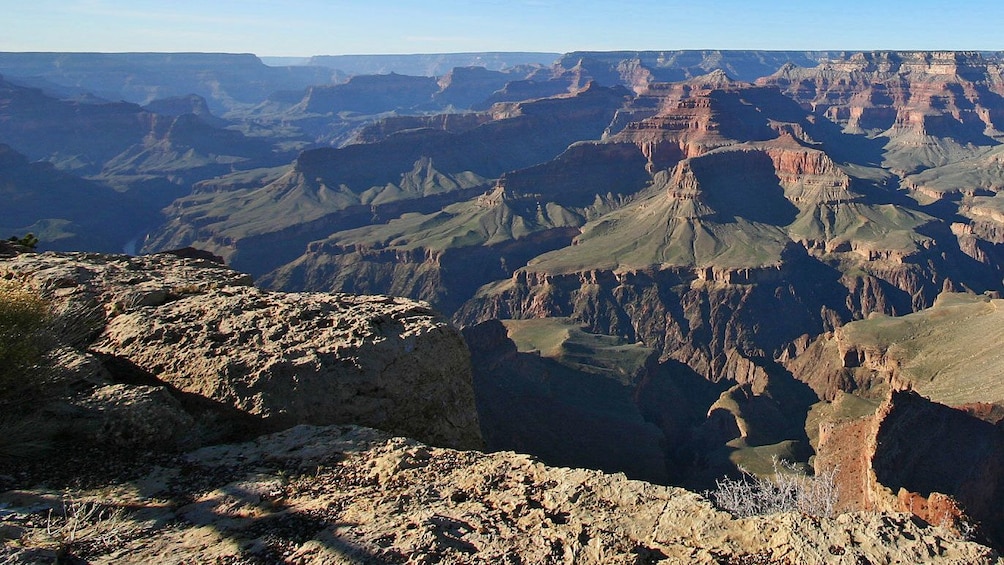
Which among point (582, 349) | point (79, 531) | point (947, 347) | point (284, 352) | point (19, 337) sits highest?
point (19, 337)

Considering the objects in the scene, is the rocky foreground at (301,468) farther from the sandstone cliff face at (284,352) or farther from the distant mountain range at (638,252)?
the distant mountain range at (638,252)

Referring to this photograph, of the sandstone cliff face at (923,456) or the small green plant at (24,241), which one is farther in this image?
the sandstone cliff face at (923,456)

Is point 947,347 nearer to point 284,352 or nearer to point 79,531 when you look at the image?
point 284,352

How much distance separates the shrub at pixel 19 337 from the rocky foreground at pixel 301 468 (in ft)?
1.16

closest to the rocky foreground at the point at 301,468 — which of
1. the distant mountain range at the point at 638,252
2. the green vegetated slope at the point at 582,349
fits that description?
the distant mountain range at the point at 638,252

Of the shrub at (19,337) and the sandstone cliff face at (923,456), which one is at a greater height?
the shrub at (19,337)

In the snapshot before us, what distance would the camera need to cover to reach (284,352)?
509 inches

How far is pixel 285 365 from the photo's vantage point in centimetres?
1262

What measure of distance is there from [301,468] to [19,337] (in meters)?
5.08

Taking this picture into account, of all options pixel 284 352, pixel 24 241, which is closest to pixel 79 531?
pixel 284 352

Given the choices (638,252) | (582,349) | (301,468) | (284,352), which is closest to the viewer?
(301,468)

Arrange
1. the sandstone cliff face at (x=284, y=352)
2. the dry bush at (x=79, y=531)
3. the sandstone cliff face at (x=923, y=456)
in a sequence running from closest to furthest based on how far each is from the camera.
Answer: the dry bush at (x=79, y=531)
the sandstone cliff face at (x=284, y=352)
the sandstone cliff face at (x=923, y=456)

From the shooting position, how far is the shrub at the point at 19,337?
33.5 ft

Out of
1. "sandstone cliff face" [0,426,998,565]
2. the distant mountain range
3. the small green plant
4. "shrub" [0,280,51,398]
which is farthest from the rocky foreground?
the distant mountain range
